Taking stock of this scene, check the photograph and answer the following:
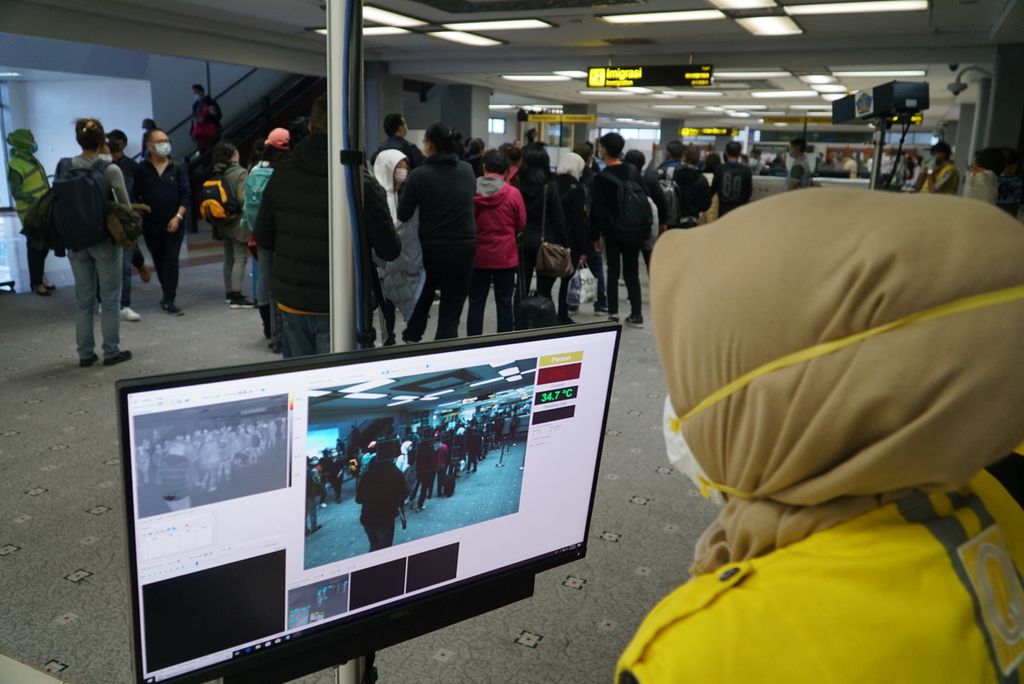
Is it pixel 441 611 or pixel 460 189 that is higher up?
pixel 460 189

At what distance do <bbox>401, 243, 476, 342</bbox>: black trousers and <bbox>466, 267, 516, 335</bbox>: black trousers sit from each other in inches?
12.1

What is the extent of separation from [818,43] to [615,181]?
4.80m

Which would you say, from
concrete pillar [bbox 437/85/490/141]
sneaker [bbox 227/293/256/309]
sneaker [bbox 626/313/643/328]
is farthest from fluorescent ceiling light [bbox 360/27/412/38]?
concrete pillar [bbox 437/85/490/141]

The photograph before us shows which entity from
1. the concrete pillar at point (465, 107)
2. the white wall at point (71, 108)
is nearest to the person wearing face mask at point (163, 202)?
the white wall at point (71, 108)

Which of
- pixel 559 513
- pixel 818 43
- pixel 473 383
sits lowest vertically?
pixel 559 513

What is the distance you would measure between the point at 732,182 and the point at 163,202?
5.85 metres

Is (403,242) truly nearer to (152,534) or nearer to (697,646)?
(152,534)

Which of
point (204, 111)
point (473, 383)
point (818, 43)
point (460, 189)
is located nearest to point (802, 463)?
point (473, 383)

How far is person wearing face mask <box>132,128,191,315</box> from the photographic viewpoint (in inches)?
249

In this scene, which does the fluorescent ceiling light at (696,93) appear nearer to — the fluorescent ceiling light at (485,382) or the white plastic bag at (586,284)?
the white plastic bag at (586,284)

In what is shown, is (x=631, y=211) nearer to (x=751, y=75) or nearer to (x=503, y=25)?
(x=503, y=25)

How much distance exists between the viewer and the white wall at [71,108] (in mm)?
10117

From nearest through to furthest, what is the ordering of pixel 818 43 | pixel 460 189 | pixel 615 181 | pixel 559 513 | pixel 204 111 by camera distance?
pixel 559 513
pixel 460 189
pixel 615 181
pixel 818 43
pixel 204 111

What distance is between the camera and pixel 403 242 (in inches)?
189
